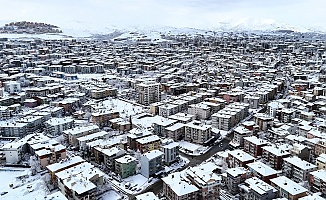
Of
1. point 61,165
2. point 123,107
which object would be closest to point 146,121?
point 123,107

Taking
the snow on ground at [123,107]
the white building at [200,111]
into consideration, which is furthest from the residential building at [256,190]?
the snow on ground at [123,107]

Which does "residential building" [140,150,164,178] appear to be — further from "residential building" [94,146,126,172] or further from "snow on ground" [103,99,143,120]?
"snow on ground" [103,99,143,120]

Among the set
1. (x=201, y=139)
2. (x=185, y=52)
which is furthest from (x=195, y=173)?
(x=185, y=52)

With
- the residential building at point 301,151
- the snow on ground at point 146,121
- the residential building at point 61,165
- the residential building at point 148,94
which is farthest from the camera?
the residential building at point 148,94

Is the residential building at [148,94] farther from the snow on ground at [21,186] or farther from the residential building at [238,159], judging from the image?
the snow on ground at [21,186]

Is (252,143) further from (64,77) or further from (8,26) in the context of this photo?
(8,26)

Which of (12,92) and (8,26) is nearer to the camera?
(12,92)
